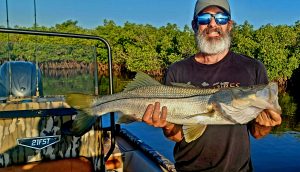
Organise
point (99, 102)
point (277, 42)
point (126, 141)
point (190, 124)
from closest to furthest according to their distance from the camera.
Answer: point (190, 124)
point (99, 102)
point (126, 141)
point (277, 42)

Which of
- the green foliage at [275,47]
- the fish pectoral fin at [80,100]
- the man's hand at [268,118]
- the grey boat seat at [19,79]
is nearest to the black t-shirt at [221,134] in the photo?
the man's hand at [268,118]

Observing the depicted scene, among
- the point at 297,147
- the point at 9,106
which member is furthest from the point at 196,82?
the point at 297,147

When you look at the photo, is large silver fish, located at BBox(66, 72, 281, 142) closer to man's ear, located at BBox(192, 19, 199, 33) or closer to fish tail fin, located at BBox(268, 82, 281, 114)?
fish tail fin, located at BBox(268, 82, 281, 114)

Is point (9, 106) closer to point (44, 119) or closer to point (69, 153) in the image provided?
point (44, 119)

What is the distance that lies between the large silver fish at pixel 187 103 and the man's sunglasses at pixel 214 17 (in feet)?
2.45

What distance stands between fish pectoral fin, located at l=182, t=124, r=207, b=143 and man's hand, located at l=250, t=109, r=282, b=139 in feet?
1.52

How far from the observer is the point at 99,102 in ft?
11.4

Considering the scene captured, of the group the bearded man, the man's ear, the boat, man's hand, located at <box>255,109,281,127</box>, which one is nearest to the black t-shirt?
the bearded man

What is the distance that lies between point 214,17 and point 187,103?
0.94 metres

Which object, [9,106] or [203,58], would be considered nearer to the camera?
[203,58]

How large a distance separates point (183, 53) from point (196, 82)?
44.9 m

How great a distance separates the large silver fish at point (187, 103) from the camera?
9.50ft

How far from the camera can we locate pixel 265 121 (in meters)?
2.93

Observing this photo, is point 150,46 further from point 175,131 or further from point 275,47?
point 175,131
